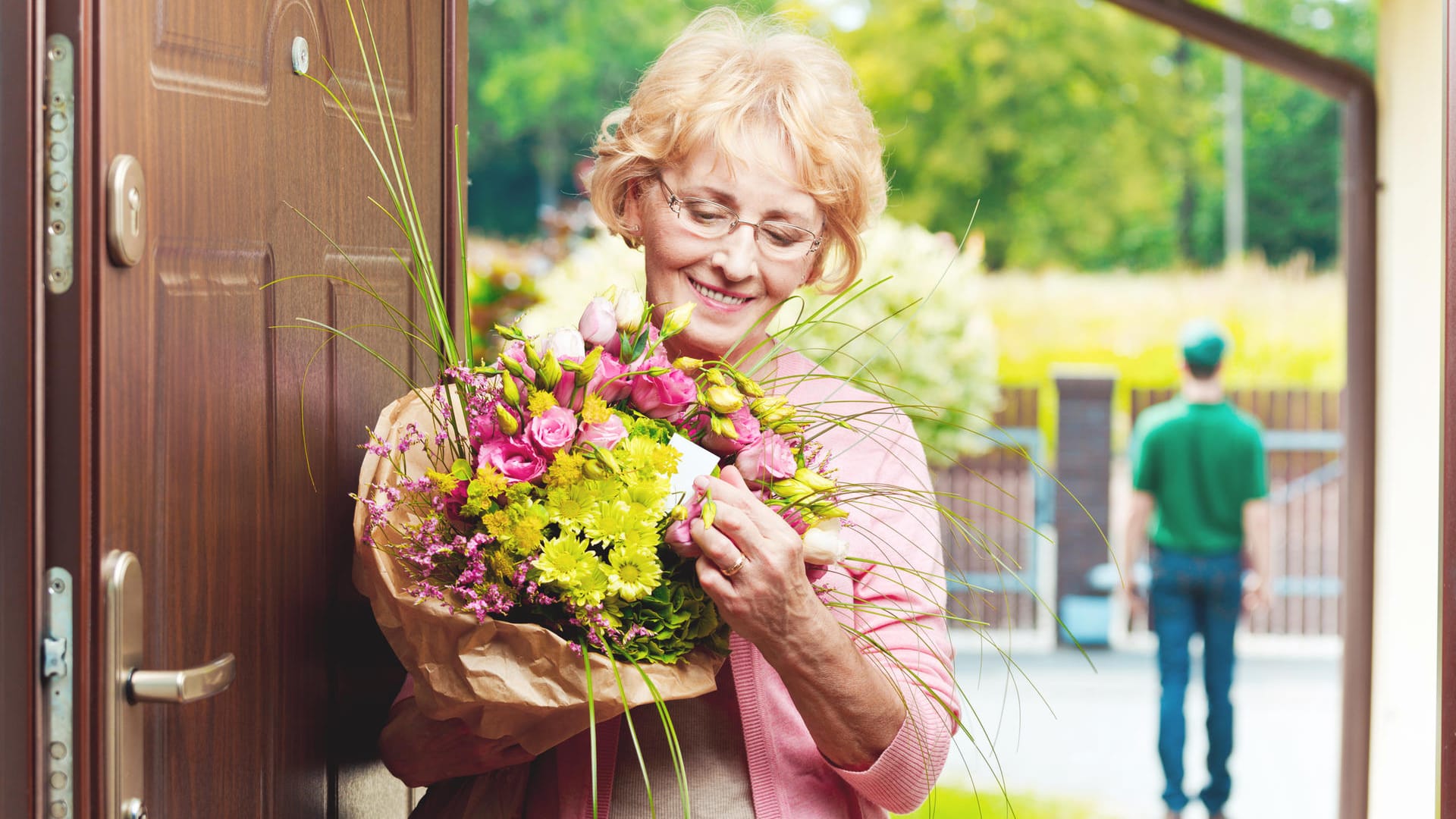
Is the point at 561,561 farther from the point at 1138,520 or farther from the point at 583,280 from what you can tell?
the point at 583,280

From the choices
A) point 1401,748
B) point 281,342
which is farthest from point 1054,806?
point 281,342

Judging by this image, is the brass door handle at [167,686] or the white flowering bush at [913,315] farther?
the white flowering bush at [913,315]

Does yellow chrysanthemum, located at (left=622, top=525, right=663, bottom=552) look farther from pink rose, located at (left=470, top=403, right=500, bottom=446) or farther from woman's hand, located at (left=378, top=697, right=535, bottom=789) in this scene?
woman's hand, located at (left=378, top=697, right=535, bottom=789)

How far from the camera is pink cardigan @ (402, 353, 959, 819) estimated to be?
4.80ft

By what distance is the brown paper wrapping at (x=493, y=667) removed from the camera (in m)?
1.25

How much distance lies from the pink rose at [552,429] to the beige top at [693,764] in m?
0.42

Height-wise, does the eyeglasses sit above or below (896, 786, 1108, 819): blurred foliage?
above

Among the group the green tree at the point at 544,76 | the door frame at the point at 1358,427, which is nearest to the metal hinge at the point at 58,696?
the door frame at the point at 1358,427

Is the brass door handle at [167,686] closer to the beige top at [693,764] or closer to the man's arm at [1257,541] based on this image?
the beige top at [693,764]

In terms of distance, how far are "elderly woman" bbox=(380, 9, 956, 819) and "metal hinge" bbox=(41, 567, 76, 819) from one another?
0.47 m

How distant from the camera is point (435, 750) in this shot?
153 cm

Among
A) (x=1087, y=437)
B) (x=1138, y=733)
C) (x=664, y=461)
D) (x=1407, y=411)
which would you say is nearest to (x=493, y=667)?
(x=664, y=461)

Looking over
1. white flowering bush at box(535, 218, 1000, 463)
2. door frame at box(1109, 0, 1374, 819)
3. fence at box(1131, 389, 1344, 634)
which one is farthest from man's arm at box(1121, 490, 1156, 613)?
fence at box(1131, 389, 1344, 634)

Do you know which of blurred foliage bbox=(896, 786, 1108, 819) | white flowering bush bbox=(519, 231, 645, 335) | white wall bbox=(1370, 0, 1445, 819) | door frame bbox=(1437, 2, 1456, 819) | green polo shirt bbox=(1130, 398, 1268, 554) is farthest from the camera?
white flowering bush bbox=(519, 231, 645, 335)
